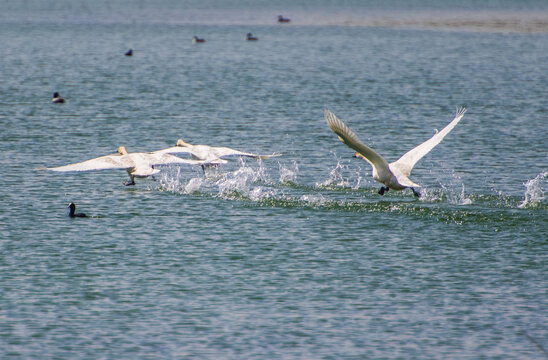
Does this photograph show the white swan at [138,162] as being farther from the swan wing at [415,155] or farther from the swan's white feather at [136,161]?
the swan wing at [415,155]

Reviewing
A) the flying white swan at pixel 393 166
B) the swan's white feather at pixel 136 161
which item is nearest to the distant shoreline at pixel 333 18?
the flying white swan at pixel 393 166

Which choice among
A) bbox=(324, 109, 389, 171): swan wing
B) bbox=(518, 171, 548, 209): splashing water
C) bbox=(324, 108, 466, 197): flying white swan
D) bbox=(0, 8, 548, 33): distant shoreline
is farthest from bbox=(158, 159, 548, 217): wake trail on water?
bbox=(0, 8, 548, 33): distant shoreline

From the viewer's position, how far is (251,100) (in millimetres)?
39281

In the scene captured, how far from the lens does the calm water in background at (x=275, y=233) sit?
41.4 feet

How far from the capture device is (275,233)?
17.8 meters

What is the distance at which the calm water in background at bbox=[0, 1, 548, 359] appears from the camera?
41.4ft

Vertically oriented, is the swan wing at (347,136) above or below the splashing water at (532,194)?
above

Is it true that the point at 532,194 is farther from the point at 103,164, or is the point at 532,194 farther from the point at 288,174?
the point at 103,164

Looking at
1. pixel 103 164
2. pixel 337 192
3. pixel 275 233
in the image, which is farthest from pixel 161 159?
pixel 275 233

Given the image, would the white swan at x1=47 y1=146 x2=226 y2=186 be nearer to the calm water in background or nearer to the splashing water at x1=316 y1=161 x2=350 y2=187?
the calm water in background

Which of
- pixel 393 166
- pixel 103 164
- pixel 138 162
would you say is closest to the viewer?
pixel 393 166

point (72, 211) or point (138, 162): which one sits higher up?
point (138, 162)

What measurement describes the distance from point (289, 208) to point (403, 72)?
111ft

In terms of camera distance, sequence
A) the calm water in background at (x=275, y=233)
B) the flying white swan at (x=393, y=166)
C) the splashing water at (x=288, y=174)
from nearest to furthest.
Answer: the calm water in background at (x=275, y=233) → the flying white swan at (x=393, y=166) → the splashing water at (x=288, y=174)
